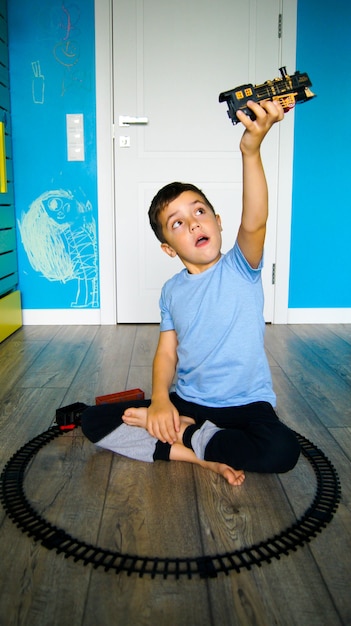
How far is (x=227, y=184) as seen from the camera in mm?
2918

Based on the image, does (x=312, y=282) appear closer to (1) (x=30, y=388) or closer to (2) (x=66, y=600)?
(1) (x=30, y=388)

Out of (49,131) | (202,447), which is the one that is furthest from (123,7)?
(202,447)

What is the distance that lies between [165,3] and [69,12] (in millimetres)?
469

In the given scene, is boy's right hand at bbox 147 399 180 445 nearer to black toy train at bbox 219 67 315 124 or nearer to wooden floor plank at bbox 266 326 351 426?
wooden floor plank at bbox 266 326 351 426

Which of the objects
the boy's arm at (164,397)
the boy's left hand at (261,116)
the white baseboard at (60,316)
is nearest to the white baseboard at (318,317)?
the white baseboard at (60,316)

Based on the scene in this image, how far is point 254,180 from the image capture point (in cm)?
113

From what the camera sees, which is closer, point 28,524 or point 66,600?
point 66,600

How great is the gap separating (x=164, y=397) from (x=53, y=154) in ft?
6.24

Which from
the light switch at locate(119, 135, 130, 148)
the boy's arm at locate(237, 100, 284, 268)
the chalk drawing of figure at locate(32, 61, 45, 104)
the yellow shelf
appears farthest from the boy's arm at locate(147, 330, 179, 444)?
the chalk drawing of figure at locate(32, 61, 45, 104)

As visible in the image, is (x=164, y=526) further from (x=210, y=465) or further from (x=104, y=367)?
(x=104, y=367)

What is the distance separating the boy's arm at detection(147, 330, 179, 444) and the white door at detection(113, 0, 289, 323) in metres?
1.51

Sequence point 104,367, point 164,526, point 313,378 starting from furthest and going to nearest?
point 104,367, point 313,378, point 164,526

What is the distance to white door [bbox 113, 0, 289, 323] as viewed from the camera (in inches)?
110

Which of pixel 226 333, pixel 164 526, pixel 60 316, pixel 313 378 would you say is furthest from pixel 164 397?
pixel 60 316
